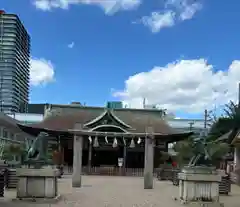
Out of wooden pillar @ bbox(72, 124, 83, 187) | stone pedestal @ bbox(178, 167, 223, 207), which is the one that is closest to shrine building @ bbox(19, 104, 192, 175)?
wooden pillar @ bbox(72, 124, 83, 187)

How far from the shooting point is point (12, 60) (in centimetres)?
6900

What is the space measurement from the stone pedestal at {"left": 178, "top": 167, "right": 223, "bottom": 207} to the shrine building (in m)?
24.0

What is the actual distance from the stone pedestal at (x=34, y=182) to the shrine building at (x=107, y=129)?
24.1 m

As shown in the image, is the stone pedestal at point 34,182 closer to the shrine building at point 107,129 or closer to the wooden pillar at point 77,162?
the wooden pillar at point 77,162

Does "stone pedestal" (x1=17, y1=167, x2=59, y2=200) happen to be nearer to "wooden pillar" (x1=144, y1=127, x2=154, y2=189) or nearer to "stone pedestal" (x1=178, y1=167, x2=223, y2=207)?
"stone pedestal" (x1=178, y1=167, x2=223, y2=207)

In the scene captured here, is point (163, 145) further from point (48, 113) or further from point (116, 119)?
point (48, 113)

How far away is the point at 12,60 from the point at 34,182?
193ft

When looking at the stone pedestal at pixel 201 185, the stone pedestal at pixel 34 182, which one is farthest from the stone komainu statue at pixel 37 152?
the stone pedestal at pixel 201 185

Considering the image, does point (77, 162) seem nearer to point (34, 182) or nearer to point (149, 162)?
point (149, 162)

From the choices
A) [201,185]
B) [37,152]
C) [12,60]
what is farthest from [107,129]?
[12,60]

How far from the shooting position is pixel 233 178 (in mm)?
28188

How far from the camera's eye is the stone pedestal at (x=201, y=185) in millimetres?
12969

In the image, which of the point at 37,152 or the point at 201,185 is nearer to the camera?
the point at 201,185

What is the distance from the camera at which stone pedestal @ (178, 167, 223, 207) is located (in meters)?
13.0
